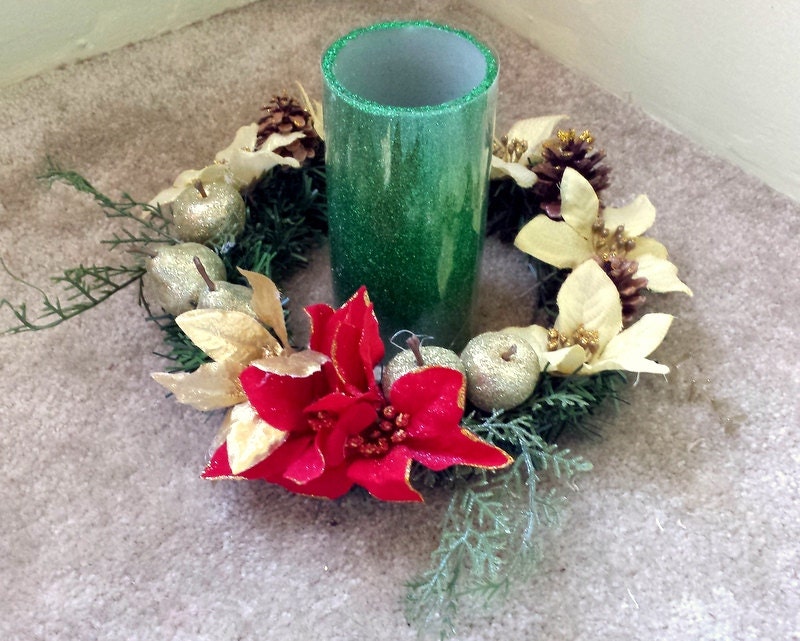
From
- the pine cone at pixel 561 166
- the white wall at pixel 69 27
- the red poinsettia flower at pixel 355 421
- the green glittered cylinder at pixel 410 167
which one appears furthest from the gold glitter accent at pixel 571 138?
the white wall at pixel 69 27

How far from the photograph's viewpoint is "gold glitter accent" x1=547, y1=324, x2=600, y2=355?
0.46 meters

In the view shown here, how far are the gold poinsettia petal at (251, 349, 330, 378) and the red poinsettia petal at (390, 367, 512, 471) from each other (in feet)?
0.14

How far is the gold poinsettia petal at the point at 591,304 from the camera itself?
0.46 m

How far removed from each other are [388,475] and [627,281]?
0.20 metres

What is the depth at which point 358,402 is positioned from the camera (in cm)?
39

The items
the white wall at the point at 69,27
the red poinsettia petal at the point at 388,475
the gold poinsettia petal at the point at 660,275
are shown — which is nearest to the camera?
the red poinsettia petal at the point at 388,475

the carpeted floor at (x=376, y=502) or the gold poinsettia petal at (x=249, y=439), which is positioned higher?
the gold poinsettia petal at (x=249, y=439)

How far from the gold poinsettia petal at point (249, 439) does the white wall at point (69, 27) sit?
20.6 inches

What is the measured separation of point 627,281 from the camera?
485 mm

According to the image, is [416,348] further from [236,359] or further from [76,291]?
[76,291]

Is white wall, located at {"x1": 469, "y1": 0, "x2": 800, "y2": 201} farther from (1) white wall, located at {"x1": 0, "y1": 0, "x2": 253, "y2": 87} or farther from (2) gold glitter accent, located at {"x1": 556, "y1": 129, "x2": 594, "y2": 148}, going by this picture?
(1) white wall, located at {"x1": 0, "y1": 0, "x2": 253, "y2": 87}

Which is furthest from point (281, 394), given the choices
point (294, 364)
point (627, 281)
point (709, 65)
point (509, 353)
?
point (709, 65)

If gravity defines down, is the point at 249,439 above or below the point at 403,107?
below

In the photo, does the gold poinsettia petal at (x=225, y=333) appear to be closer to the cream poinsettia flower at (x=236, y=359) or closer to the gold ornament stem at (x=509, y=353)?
the cream poinsettia flower at (x=236, y=359)
